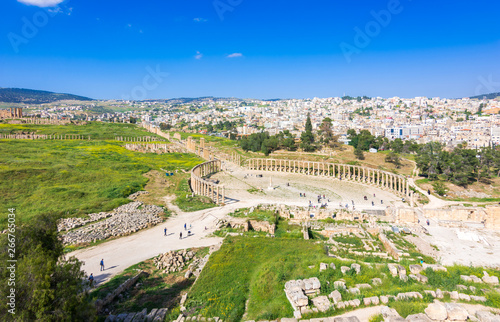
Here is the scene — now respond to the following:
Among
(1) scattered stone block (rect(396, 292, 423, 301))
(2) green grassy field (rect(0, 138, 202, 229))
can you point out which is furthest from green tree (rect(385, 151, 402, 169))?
(1) scattered stone block (rect(396, 292, 423, 301))

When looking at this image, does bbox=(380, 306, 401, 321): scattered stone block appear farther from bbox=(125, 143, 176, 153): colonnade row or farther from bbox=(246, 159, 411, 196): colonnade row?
bbox=(125, 143, 176, 153): colonnade row

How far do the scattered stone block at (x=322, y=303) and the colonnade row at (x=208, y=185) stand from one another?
1023 inches

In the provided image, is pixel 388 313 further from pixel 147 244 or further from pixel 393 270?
pixel 147 244

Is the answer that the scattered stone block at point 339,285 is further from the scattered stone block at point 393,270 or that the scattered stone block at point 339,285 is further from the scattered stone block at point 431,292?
the scattered stone block at point 431,292

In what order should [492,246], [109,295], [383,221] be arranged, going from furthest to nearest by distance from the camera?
[383,221]
[492,246]
[109,295]

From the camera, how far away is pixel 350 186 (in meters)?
52.8

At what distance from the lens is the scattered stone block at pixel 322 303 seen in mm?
12122

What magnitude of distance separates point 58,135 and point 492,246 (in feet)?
400

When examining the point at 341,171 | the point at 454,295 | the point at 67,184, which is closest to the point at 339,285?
the point at 454,295

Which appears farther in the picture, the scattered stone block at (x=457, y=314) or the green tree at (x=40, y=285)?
the scattered stone block at (x=457, y=314)

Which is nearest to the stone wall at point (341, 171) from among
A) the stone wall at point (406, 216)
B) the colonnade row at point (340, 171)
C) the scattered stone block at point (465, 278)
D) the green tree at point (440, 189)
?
the colonnade row at point (340, 171)

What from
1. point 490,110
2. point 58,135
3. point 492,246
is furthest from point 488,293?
point 490,110

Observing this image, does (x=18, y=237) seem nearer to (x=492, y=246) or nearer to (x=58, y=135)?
(x=492, y=246)

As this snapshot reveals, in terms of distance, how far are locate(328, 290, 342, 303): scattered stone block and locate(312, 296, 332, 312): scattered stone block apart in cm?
30
